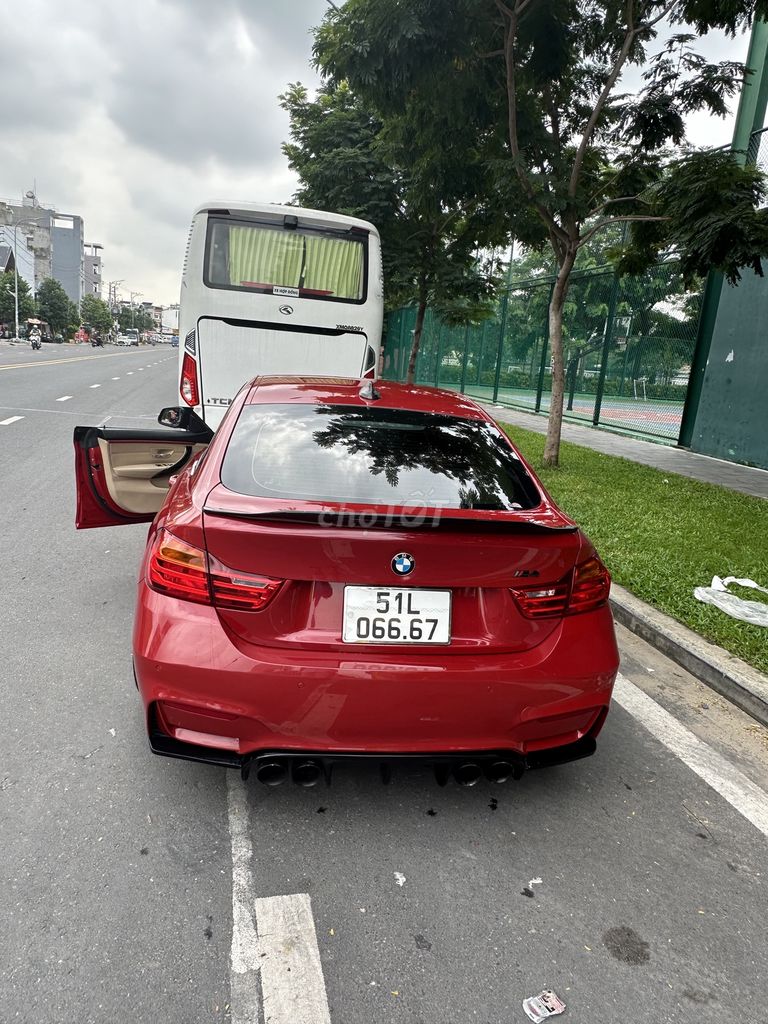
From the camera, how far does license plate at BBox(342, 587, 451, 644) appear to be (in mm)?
2297

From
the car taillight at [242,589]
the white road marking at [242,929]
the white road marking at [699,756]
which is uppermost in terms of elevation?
the car taillight at [242,589]

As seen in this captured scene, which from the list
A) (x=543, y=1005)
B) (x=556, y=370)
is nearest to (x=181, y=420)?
(x=543, y=1005)

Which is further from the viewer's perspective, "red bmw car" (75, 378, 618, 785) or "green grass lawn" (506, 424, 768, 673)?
"green grass lawn" (506, 424, 768, 673)

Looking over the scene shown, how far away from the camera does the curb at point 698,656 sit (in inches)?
143

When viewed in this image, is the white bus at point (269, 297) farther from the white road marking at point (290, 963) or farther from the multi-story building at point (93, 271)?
the multi-story building at point (93, 271)

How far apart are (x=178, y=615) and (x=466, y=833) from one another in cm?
127

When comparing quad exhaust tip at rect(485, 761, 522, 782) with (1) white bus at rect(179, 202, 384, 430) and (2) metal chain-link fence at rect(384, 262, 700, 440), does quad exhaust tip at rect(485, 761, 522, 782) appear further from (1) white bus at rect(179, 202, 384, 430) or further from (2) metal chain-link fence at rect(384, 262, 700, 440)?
(2) metal chain-link fence at rect(384, 262, 700, 440)

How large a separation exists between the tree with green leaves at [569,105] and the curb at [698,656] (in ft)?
13.1

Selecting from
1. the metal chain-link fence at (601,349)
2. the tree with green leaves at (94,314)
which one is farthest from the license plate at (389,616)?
the tree with green leaves at (94,314)

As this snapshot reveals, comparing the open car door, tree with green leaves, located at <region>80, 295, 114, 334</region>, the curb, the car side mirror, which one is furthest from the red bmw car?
tree with green leaves, located at <region>80, 295, 114, 334</region>

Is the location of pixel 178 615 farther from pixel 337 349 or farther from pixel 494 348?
pixel 494 348

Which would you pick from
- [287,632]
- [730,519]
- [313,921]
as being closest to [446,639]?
[287,632]

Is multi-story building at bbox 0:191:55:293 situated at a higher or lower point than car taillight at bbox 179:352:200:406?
higher

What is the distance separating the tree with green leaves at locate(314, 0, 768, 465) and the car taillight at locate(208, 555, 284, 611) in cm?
623
